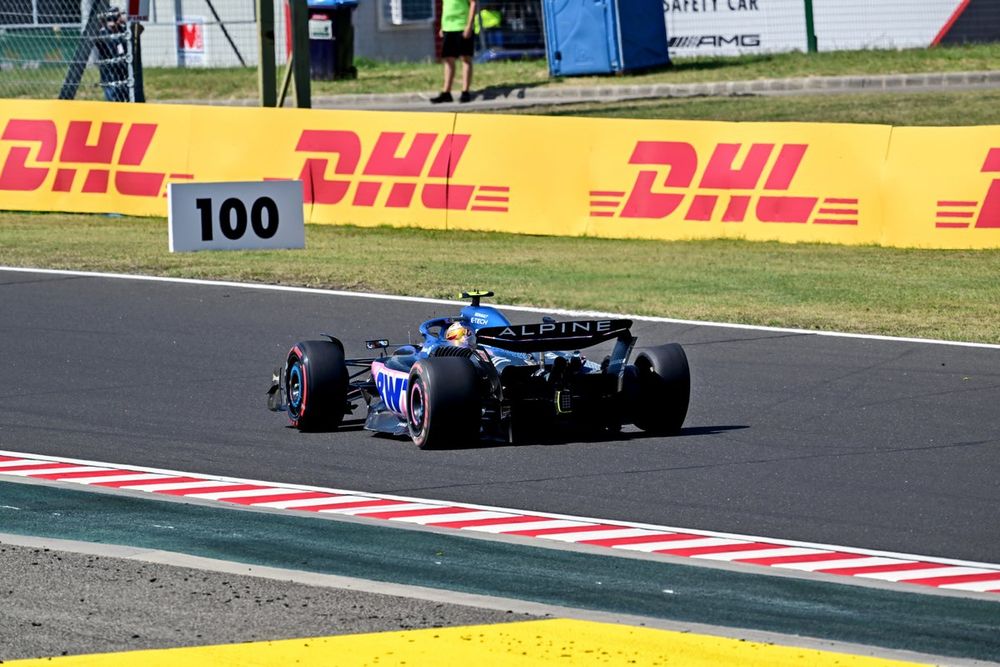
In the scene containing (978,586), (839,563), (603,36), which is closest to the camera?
(978,586)

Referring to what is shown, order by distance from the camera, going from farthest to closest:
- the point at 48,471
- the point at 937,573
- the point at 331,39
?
1. the point at 331,39
2. the point at 48,471
3. the point at 937,573

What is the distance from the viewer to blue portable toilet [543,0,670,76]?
29422mm

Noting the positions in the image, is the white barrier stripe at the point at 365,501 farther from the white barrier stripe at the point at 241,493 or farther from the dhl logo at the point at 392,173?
the dhl logo at the point at 392,173

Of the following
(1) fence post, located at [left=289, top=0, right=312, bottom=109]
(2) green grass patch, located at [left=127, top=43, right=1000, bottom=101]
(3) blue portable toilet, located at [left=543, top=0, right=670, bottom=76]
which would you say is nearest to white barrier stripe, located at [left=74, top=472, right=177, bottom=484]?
(1) fence post, located at [left=289, top=0, right=312, bottom=109]

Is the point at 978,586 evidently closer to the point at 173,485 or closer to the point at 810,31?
the point at 173,485

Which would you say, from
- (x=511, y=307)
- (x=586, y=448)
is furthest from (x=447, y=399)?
(x=511, y=307)

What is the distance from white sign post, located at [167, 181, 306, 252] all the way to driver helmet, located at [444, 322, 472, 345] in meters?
8.51

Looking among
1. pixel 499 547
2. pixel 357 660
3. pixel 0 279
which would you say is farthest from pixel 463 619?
pixel 0 279

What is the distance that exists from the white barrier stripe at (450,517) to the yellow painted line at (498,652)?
1.94m

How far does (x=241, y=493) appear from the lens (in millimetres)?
8703

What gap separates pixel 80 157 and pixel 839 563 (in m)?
16.2

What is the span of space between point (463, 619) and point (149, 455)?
3.79m

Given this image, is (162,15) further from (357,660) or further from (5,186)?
(357,660)

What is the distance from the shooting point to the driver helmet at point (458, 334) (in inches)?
397
